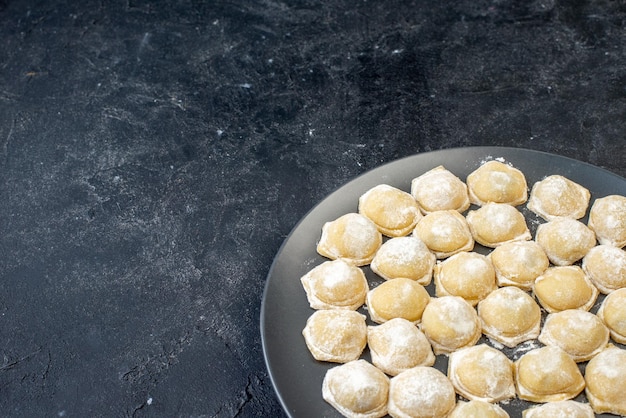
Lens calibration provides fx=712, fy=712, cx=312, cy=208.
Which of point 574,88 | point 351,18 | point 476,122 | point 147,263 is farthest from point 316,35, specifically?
point 147,263

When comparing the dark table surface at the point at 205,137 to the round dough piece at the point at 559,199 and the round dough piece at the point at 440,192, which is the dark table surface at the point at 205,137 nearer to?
the round dough piece at the point at 440,192

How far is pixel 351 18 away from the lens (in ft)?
9.53

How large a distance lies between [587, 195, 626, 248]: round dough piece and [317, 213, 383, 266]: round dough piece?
0.57 m

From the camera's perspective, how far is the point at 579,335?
1.62 m

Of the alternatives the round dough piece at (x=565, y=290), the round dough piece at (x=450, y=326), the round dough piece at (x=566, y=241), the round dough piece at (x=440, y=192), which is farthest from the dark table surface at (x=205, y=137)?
the round dough piece at (x=565, y=290)

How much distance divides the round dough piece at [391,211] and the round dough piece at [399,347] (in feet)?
1.02

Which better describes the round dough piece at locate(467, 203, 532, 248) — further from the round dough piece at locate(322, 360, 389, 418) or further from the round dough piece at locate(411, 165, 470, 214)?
the round dough piece at locate(322, 360, 389, 418)

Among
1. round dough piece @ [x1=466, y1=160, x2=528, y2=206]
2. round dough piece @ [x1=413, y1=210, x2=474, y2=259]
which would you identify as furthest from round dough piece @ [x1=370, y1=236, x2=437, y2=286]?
round dough piece @ [x1=466, y1=160, x2=528, y2=206]

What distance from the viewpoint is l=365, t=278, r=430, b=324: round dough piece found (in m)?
1.69

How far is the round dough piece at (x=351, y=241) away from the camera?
5.98 feet

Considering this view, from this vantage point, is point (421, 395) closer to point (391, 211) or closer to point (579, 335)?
point (579, 335)

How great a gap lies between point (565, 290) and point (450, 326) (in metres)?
0.30

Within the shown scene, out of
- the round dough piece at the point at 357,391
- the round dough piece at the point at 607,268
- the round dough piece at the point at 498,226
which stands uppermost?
the round dough piece at the point at 498,226

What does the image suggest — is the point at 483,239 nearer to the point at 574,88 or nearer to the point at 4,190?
the point at 574,88
